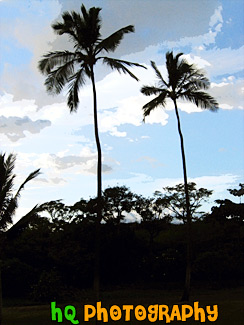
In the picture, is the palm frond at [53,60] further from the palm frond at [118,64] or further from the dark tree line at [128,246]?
the dark tree line at [128,246]

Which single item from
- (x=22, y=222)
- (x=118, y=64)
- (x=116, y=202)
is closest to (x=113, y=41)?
(x=118, y=64)

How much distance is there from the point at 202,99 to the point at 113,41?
830 centimetres

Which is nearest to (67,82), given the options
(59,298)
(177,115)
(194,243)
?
(177,115)

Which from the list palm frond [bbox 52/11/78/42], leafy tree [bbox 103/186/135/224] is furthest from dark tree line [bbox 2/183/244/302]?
palm frond [bbox 52/11/78/42]

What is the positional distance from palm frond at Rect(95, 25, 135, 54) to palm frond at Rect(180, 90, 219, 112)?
6.98m

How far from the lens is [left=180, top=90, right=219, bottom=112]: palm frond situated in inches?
902

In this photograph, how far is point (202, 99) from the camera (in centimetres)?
2294

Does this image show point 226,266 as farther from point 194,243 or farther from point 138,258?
point 138,258

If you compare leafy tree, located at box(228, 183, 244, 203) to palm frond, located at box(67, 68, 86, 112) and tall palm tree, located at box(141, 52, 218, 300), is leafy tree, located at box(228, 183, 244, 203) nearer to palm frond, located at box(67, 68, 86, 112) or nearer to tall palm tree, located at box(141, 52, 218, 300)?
tall palm tree, located at box(141, 52, 218, 300)

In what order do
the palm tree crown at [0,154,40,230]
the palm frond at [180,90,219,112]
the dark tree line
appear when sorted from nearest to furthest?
the palm tree crown at [0,154,40,230], the palm frond at [180,90,219,112], the dark tree line

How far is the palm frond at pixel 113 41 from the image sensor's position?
1669cm

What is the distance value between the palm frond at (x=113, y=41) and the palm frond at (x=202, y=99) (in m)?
6.98

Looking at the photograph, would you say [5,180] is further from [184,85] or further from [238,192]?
[238,192]

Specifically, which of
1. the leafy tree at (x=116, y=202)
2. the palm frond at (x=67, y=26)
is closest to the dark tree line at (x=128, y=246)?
the leafy tree at (x=116, y=202)
